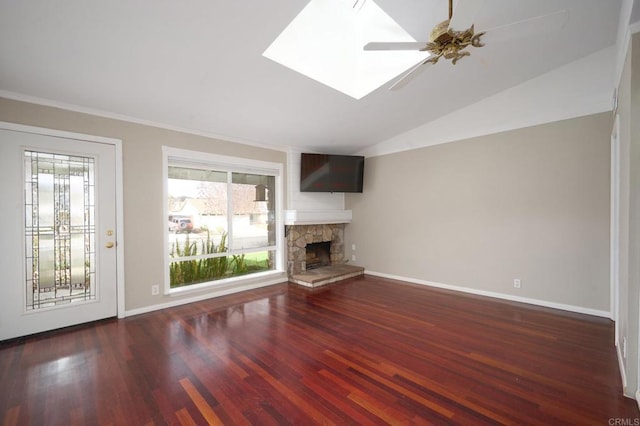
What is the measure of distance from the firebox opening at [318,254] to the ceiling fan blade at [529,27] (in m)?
4.79

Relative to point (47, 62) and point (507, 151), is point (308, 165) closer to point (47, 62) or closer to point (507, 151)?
point (507, 151)

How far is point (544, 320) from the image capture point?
126 inches

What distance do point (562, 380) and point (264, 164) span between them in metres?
4.49

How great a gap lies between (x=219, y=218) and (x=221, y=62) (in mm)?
2461

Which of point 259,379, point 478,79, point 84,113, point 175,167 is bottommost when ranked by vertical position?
point 259,379

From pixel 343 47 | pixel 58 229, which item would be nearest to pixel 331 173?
pixel 343 47

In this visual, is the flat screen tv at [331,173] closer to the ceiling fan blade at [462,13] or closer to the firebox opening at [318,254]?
the firebox opening at [318,254]

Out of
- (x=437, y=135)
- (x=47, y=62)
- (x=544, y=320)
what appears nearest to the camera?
(x=47, y=62)

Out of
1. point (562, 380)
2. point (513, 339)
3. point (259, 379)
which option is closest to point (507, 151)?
point (513, 339)

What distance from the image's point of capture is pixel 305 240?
18.0ft

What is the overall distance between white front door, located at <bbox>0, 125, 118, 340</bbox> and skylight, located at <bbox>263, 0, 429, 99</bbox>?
2505mm

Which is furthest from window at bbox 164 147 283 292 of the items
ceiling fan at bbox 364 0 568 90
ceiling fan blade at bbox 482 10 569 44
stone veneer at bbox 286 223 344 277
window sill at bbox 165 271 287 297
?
ceiling fan blade at bbox 482 10 569 44

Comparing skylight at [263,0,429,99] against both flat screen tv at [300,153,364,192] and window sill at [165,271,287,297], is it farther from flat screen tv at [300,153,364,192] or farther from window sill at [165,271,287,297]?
window sill at [165,271,287,297]

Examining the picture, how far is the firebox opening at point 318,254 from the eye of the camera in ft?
19.6
